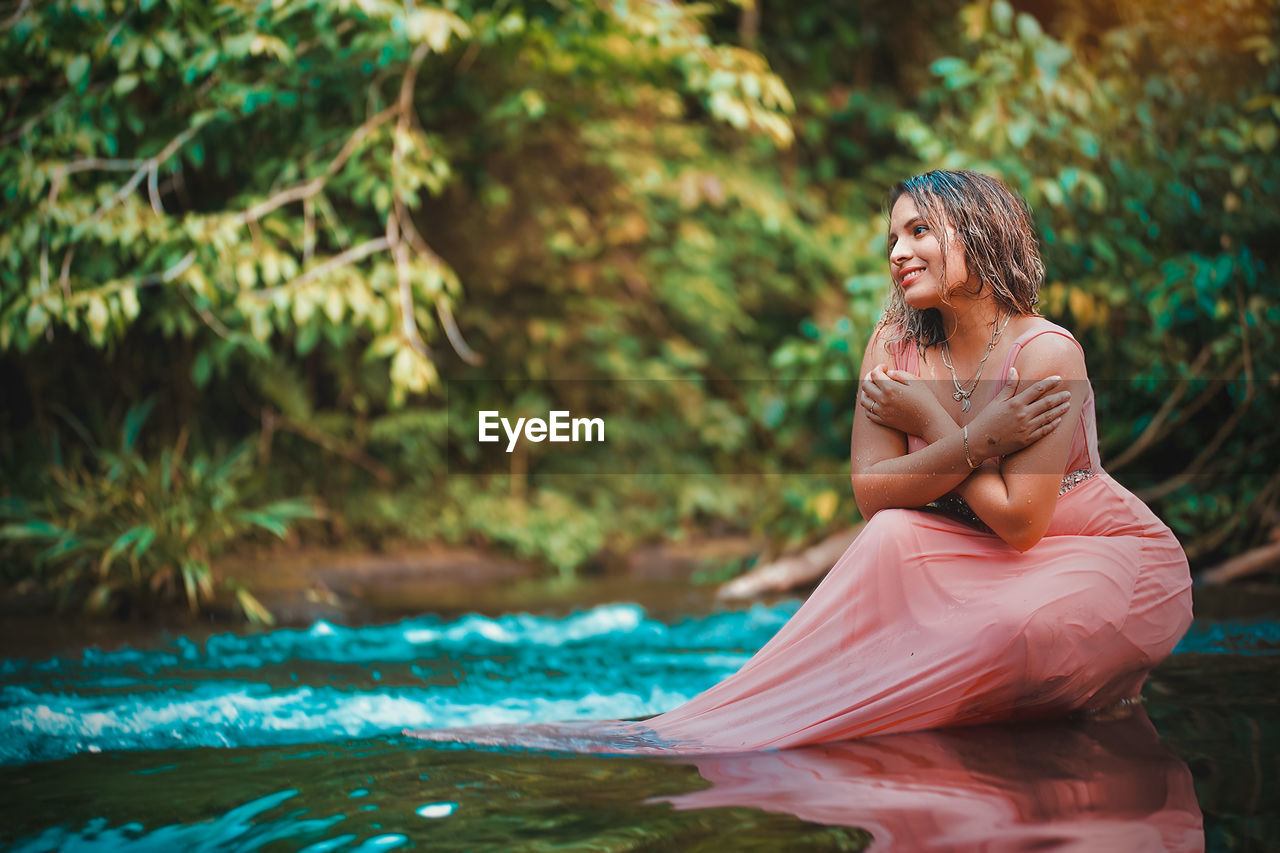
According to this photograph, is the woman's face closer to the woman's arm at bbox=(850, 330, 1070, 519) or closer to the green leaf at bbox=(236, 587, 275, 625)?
the woman's arm at bbox=(850, 330, 1070, 519)

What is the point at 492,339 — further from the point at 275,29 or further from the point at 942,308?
the point at 942,308

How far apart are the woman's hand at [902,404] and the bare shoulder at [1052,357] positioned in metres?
0.22


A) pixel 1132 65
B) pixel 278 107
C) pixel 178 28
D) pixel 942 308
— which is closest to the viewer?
pixel 942 308

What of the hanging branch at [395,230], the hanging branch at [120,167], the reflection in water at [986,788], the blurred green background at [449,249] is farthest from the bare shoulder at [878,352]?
the hanging branch at [120,167]

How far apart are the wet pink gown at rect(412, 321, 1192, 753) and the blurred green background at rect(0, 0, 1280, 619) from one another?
2456 millimetres

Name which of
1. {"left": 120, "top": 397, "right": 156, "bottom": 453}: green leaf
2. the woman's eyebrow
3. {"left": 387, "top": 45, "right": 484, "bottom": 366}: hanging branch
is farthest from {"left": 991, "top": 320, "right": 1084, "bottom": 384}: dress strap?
{"left": 120, "top": 397, "right": 156, "bottom": 453}: green leaf

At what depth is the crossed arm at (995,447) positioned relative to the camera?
2254 mm

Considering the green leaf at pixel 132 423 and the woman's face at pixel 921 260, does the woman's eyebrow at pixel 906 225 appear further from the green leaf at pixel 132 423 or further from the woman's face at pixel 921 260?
the green leaf at pixel 132 423

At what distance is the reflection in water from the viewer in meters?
1.78

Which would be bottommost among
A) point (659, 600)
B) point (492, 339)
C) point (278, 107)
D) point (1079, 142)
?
point (659, 600)

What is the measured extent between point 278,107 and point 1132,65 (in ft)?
14.5

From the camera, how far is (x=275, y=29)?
442cm

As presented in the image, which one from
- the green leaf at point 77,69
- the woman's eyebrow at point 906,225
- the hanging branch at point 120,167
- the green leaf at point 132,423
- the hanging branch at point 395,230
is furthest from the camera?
the green leaf at point 132,423

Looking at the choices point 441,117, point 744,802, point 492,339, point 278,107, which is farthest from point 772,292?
point 744,802
